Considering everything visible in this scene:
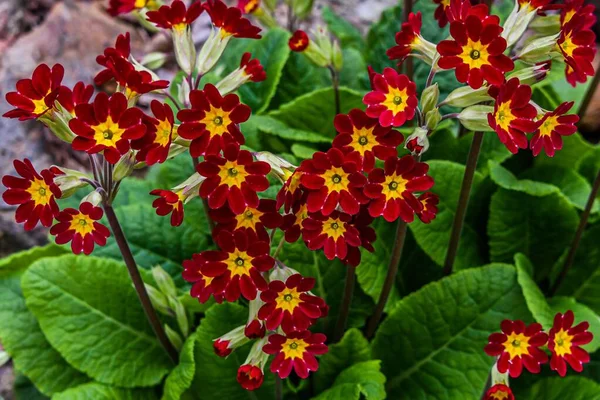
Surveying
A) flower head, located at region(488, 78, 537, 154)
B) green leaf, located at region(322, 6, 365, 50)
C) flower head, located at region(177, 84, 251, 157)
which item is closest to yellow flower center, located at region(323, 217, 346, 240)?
flower head, located at region(177, 84, 251, 157)

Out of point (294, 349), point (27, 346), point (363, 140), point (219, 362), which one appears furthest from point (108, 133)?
point (27, 346)

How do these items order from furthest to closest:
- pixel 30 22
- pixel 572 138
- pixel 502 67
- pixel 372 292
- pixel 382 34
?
pixel 30 22 → pixel 382 34 → pixel 572 138 → pixel 372 292 → pixel 502 67

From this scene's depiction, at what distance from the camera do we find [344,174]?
3.94 feet

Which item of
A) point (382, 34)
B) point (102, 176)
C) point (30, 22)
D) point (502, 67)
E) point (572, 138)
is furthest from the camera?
point (30, 22)

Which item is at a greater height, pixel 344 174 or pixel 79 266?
pixel 344 174

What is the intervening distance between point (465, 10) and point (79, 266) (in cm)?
119

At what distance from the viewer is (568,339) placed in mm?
1524

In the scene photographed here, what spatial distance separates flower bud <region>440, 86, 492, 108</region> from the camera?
4.27 ft

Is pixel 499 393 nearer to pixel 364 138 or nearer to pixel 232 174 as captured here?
pixel 364 138

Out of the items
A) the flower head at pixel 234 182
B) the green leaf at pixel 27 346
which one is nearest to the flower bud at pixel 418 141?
the flower head at pixel 234 182

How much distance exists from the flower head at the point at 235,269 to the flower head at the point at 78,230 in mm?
201

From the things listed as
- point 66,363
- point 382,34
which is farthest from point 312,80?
point 66,363

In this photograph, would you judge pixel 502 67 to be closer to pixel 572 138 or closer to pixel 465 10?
pixel 465 10

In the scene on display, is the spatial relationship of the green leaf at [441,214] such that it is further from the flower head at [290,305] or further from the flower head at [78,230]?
the flower head at [78,230]
